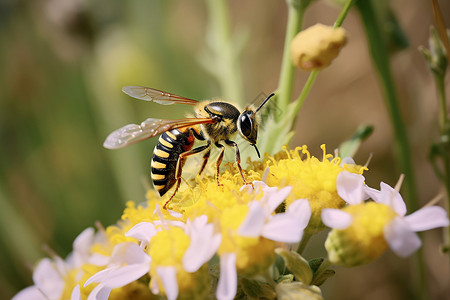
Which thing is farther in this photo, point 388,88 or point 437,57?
point 388,88

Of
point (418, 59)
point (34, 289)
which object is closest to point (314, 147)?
point (418, 59)

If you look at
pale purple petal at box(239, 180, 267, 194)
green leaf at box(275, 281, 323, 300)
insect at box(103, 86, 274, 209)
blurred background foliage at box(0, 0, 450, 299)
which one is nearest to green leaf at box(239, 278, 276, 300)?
green leaf at box(275, 281, 323, 300)

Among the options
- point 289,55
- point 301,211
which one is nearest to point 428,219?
point 301,211

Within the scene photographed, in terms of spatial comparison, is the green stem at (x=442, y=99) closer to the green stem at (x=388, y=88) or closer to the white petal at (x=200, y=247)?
the green stem at (x=388, y=88)

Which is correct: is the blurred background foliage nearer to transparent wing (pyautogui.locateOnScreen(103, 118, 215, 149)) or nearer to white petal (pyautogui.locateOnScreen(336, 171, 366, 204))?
transparent wing (pyautogui.locateOnScreen(103, 118, 215, 149))

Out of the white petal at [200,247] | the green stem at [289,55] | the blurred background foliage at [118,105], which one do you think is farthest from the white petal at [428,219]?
the blurred background foliage at [118,105]

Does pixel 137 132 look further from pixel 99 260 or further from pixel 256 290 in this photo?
pixel 256 290
